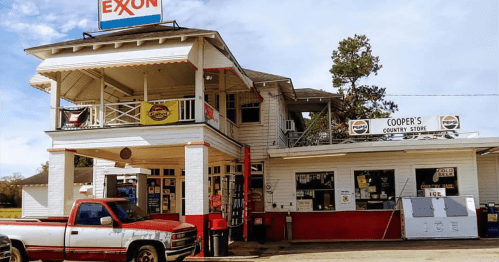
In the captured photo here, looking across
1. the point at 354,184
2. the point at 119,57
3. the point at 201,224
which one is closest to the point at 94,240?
the point at 201,224

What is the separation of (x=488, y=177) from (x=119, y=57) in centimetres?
1514

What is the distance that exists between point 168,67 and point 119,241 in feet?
24.8

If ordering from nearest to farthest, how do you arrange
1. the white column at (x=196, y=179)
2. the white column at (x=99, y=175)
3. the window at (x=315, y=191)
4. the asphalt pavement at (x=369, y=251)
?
1. the asphalt pavement at (x=369, y=251)
2. the white column at (x=196, y=179)
3. the window at (x=315, y=191)
4. the white column at (x=99, y=175)

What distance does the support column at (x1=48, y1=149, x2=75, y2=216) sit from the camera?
15.3m

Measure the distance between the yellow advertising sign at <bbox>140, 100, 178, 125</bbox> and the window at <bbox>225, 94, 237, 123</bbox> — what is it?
5667mm

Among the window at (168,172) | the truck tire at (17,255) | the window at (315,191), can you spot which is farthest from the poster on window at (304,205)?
the truck tire at (17,255)

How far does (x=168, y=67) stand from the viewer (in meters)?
17.5

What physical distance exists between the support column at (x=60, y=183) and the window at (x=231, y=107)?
6938mm

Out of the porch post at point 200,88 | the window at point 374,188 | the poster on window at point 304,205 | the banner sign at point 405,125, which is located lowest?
the poster on window at point 304,205

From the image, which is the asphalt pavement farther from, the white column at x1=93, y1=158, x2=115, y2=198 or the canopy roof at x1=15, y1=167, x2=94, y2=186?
the canopy roof at x1=15, y1=167, x2=94, y2=186

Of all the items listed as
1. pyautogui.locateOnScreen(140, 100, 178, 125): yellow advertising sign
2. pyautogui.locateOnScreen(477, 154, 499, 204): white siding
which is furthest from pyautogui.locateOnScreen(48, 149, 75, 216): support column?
pyautogui.locateOnScreen(477, 154, 499, 204): white siding

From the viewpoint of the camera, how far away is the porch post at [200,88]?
14734 millimetres

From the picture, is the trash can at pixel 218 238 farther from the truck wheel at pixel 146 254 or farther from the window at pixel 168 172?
the window at pixel 168 172

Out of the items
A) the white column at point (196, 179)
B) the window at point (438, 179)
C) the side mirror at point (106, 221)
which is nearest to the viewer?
the side mirror at point (106, 221)
